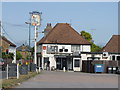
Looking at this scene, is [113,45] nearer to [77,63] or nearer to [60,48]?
[77,63]

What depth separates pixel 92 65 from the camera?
2212 inches

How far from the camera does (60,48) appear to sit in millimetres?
77688

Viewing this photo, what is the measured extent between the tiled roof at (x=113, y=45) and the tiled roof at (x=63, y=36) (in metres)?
5.04

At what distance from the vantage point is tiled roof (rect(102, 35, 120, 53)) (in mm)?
78438

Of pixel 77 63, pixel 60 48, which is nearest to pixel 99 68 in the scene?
pixel 77 63

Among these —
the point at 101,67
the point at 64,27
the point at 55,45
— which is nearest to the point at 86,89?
the point at 101,67

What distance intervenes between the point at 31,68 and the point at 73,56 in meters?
22.5

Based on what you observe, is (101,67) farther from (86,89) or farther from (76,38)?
(86,89)

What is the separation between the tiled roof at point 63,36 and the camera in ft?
256

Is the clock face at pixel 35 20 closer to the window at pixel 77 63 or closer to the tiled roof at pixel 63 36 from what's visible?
the window at pixel 77 63

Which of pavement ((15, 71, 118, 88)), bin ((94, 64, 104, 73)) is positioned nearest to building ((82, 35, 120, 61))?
bin ((94, 64, 104, 73))

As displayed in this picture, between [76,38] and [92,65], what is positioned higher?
[76,38]

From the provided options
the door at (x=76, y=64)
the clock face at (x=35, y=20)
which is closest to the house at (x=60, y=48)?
the door at (x=76, y=64)

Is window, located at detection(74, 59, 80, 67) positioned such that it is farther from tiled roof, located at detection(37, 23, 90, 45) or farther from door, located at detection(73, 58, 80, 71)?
tiled roof, located at detection(37, 23, 90, 45)
